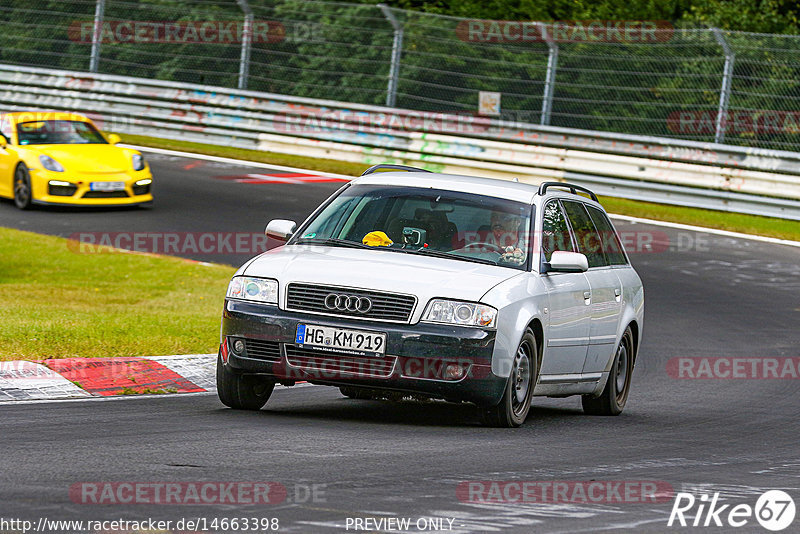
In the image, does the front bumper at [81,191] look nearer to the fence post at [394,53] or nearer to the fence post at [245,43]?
the fence post at [394,53]

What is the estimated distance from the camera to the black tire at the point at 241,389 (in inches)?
351

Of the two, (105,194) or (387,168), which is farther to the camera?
(105,194)

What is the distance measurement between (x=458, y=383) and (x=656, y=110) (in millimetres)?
16285

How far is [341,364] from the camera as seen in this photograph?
8.34 meters

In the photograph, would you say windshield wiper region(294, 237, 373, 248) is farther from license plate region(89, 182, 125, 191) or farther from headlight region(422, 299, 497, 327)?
license plate region(89, 182, 125, 191)

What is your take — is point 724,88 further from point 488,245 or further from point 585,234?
point 488,245

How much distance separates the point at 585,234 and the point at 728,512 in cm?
410

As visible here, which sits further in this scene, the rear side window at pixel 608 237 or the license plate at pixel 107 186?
the license plate at pixel 107 186

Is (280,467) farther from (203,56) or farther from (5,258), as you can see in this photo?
(203,56)

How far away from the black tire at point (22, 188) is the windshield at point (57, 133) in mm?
592

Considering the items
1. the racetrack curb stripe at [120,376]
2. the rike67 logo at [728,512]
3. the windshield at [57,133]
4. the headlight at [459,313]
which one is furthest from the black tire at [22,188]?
the rike67 logo at [728,512]

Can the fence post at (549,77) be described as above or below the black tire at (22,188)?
above

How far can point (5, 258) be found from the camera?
17516 millimetres

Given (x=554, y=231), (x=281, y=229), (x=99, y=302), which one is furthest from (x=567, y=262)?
(x=99, y=302)
